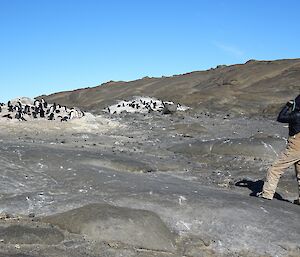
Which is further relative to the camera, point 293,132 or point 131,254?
point 293,132

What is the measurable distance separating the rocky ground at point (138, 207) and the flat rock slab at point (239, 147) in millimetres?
743

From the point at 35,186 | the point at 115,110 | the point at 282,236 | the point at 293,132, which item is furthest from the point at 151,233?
the point at 115,110

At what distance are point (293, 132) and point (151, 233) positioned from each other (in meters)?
3.53

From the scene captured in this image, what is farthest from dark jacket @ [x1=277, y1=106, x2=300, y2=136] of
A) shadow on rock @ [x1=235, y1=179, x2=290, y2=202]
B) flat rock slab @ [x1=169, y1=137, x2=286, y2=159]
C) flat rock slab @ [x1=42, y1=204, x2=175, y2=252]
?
flat rock slab @ [x1=169, y1=137, x2=286, y2=159]

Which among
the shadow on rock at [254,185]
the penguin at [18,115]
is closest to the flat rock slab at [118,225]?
the shadow on rock at [254,185]

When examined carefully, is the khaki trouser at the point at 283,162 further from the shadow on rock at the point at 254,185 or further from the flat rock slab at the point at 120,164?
the flat rock slab at the point at 120,164

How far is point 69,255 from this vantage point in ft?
18.4

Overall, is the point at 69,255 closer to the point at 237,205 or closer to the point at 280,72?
the point at 237,205

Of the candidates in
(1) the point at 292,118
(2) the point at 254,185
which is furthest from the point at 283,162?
(2) the point at 254,185

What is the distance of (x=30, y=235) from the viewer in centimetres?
606

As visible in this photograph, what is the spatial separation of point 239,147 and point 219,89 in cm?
3240

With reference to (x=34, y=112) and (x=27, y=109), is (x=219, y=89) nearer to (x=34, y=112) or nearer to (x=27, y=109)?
(x=27, y=109)

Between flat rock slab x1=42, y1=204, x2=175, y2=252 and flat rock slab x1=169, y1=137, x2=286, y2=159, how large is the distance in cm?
815

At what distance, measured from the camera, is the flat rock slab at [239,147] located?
47.6 feet
